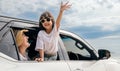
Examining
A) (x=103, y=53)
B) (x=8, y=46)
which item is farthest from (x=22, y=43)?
(x=103, y=53)

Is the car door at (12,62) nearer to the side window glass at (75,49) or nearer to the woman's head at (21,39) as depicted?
the woman's head at (21,39)

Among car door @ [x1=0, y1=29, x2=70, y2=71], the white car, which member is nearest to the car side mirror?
the white car

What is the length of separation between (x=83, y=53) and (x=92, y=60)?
192mm

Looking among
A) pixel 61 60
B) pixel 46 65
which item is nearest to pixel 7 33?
pixel 46 65

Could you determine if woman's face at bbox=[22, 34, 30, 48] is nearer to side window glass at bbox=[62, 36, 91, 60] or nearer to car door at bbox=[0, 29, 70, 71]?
car door at bbox=[0, 29, 70, 71]

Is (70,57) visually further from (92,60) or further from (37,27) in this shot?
(37,27)

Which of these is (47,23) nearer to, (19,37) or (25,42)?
(25,42)

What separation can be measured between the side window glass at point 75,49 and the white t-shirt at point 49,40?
490 mm

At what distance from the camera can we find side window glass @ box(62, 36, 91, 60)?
23.7ft

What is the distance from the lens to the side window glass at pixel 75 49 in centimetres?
721

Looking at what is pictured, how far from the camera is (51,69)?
608 cm

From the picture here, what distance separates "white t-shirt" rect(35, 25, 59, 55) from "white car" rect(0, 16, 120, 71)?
0.15 meters

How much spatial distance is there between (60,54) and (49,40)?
12.7 inches

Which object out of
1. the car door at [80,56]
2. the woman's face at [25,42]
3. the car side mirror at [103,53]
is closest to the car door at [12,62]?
the woman's face at [25,42]
